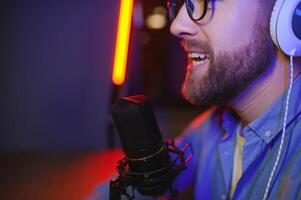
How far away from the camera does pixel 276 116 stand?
3.21 ft

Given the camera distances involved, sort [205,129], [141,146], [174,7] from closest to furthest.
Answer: [141,146] < [174,7] < [205,129]

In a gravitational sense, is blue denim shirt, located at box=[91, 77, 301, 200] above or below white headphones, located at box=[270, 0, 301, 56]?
below

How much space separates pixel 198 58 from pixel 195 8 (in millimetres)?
150

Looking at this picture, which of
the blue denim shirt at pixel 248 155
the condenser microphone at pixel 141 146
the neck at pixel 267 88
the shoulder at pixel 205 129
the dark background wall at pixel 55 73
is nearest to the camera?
the condenser microphone at pixel 141 146

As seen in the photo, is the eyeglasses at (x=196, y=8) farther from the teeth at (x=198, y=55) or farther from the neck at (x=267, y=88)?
the neck at (x=267, y=88)

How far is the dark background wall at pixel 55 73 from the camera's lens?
2.33 meters

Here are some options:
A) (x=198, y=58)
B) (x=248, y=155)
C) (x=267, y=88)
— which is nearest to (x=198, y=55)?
(x=198, y=58)

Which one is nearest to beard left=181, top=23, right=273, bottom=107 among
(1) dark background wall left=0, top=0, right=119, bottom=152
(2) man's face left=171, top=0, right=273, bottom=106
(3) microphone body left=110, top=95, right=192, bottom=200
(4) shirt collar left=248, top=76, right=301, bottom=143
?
(2) man's face left=171, top=0, right=273, bottom=106

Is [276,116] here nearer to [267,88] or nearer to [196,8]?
[267,88]

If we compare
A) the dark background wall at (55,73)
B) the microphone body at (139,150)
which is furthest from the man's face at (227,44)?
the dark background wall at (55,73)

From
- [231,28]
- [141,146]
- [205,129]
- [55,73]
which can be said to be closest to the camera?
[141,146]

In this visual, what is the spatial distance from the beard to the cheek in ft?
0.05

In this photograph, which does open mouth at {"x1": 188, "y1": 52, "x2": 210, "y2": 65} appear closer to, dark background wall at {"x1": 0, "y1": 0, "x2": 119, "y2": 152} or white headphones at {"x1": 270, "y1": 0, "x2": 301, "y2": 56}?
white headphones at {"x1": 270, "y1": 0, "x2": 301, "y2": 56}

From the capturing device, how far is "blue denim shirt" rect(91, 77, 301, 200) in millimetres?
877
